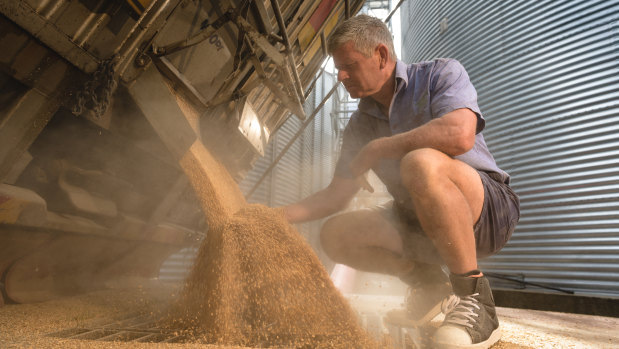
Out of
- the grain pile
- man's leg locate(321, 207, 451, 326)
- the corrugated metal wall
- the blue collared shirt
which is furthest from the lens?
the corrugated metal wall

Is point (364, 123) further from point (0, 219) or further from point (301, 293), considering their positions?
point (0, 219)

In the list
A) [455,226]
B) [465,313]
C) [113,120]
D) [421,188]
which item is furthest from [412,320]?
[113,120]

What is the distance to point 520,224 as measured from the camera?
412 cm

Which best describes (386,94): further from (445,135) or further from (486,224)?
(486,224)

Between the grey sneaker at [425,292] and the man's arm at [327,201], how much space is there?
64 centimetres

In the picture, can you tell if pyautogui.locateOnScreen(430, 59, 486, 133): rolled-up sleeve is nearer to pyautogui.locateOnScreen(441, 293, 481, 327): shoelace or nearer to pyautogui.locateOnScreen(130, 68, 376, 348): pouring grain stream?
pyautogui.locateOnScreen(441, 293, 481, 327): shoelace

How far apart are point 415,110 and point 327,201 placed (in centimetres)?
78

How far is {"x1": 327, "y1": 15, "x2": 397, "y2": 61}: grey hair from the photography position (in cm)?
184

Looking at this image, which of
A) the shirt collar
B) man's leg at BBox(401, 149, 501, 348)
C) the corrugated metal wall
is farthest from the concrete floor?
the corrugated metal wall

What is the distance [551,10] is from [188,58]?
482 cm

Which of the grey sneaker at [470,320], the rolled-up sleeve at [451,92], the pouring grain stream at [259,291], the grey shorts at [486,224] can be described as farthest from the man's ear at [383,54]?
the grey sneaker at [470,320]

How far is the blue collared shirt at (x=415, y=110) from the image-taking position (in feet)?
5.41

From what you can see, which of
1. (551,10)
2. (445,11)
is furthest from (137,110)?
(445,11)

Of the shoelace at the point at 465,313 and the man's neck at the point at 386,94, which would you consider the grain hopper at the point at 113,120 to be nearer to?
the man's neck at the point at 386,94
